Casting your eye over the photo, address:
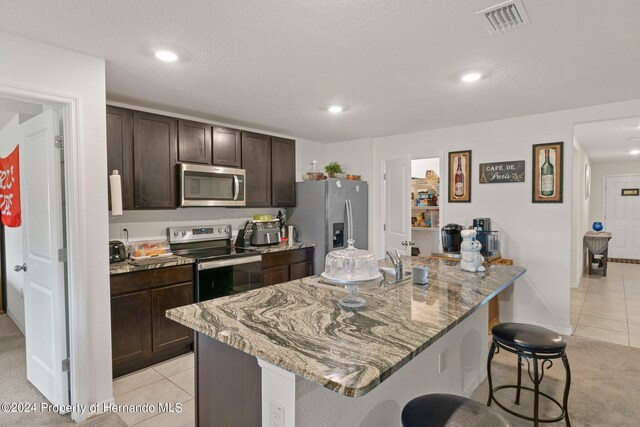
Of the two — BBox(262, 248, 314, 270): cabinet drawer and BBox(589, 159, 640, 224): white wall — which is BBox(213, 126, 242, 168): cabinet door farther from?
BBox(589, 159, 640, 224): white wall

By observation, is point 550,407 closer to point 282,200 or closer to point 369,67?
point 369,67

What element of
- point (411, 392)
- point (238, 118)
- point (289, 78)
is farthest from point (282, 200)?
point (411, 392)

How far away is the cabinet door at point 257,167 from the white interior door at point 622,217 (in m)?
8.09

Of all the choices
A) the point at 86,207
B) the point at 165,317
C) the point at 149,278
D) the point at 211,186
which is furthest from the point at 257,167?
the point at 86,207

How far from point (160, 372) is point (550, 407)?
2951mm

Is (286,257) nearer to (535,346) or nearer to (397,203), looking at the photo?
(397,203)

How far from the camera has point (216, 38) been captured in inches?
80.4

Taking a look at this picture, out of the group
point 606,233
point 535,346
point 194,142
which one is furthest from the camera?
point 606,233

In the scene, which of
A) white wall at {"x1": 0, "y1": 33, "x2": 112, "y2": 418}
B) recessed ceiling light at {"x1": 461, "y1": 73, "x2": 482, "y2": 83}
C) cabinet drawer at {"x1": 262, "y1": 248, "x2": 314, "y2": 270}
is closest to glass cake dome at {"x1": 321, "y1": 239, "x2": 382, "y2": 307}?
white wall at {"x1": 0, "y1": 33, "x2": 112, "y2": 418}

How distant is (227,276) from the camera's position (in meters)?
3.42

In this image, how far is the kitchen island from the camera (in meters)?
1.14

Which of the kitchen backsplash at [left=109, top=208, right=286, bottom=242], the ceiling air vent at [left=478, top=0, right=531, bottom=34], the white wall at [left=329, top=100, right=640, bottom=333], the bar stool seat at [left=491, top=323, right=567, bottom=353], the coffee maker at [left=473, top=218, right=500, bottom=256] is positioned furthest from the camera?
the coffee maker at [left=473, top=218, right=500, bottom=256]

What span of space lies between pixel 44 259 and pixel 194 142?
1707 millimetres

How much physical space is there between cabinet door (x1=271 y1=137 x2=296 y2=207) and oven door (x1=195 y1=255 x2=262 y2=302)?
102cm
